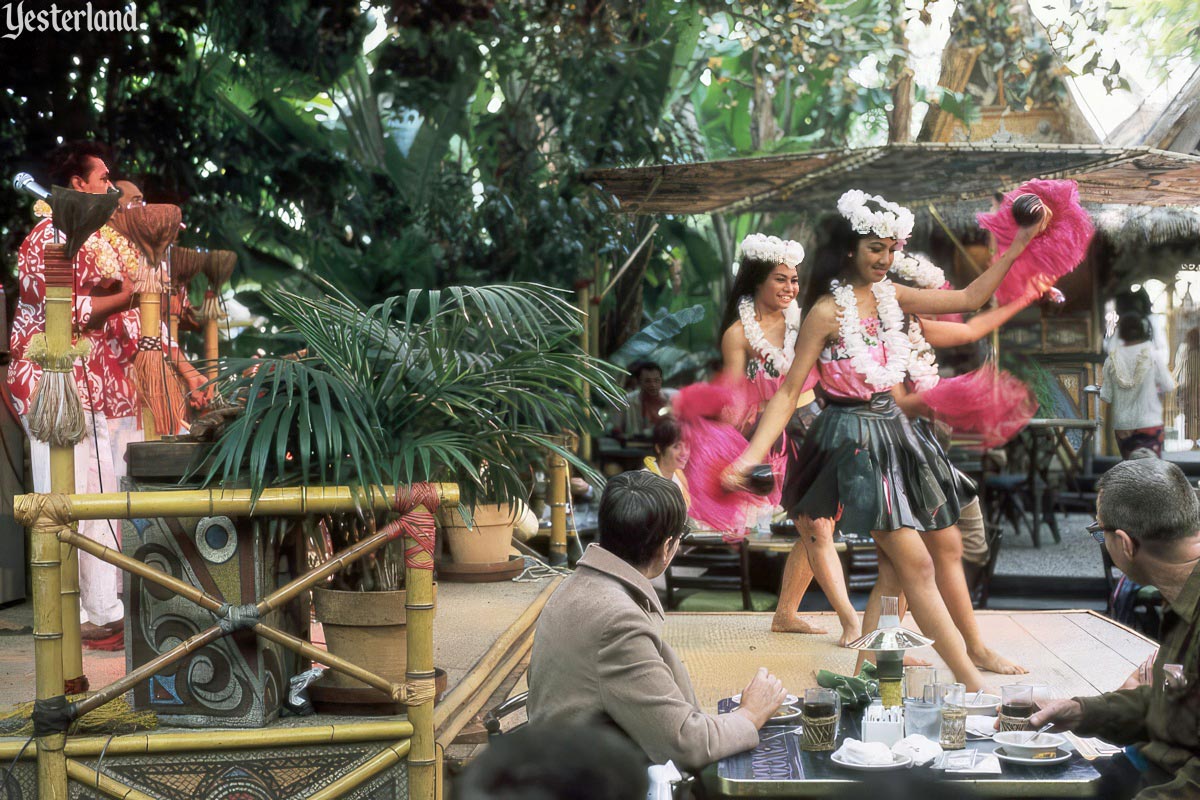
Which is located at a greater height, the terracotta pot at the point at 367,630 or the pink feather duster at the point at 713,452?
the pink feather duster at the point at 713,452

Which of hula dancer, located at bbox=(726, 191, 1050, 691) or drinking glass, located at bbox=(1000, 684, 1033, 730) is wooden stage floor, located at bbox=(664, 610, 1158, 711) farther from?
drinking glass, located at bbox=(1000, 684, 1033, 730)

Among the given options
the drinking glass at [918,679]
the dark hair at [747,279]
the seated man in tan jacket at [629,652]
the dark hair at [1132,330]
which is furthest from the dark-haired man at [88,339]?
the dark hair at [1132,330]

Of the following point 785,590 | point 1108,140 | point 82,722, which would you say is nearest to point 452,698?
point 82,722

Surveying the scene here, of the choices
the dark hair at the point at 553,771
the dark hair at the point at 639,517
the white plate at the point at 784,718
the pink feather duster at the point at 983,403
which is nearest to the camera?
the dark hair at the point at 553,771

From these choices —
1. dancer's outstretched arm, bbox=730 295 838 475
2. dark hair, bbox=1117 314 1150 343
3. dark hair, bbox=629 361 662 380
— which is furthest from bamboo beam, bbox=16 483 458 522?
dark hair, bbox=629 361 662 380

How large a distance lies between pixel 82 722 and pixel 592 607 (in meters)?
1.41

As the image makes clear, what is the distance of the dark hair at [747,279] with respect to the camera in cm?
500

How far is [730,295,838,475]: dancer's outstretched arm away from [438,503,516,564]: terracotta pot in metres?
1.75

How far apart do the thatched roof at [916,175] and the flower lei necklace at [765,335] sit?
64.6 inches

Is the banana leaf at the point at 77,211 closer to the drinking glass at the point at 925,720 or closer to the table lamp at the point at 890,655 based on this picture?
the table lamp at the point at 890,655

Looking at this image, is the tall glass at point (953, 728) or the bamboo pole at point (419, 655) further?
the bamboo pole at point (419, 655)

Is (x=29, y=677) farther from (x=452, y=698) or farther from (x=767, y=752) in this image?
(x=767, y=752)

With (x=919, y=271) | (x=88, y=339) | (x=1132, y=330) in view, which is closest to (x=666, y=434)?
(x=919, y=271)

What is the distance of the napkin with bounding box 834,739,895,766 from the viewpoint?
2.54 m
